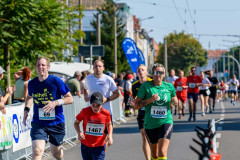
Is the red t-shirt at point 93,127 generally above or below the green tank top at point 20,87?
below

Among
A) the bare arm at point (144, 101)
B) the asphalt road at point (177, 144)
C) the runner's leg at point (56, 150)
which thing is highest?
the bare arm at point (144, 101)

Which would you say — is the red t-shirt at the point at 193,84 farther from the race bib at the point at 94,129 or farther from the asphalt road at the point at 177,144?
the race bib at the point at 94,129

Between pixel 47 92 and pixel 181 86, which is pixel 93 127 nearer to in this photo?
pixel 47 92

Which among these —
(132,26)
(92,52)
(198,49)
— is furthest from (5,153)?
(198,49)

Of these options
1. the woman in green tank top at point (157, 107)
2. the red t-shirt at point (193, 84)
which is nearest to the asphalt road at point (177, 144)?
the woman in green tank top at point (157, 107)

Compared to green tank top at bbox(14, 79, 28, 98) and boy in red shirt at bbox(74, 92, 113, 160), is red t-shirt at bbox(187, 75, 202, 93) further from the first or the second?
boy in red shirt at bbox(74, 92, 113, 160)

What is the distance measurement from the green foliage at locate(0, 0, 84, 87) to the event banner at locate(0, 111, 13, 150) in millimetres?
7775

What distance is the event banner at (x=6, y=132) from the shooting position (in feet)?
31.0

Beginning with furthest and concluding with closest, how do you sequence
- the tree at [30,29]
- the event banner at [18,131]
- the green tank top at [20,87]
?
1. the tree at [30,29]
2. the green tank top at [20,87]
3. the event banner at [18,131]

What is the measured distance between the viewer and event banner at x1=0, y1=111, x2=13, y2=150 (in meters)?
9.44

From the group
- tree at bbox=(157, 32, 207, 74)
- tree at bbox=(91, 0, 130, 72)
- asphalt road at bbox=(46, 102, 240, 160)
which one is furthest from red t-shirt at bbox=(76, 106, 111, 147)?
tree at bbox=(157, 32, 207, 74)

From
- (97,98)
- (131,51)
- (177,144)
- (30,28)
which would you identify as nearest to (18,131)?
(97,98)

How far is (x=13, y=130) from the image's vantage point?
33.4 ft

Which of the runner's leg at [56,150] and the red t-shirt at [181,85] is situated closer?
the runner's leg at [56,150]
